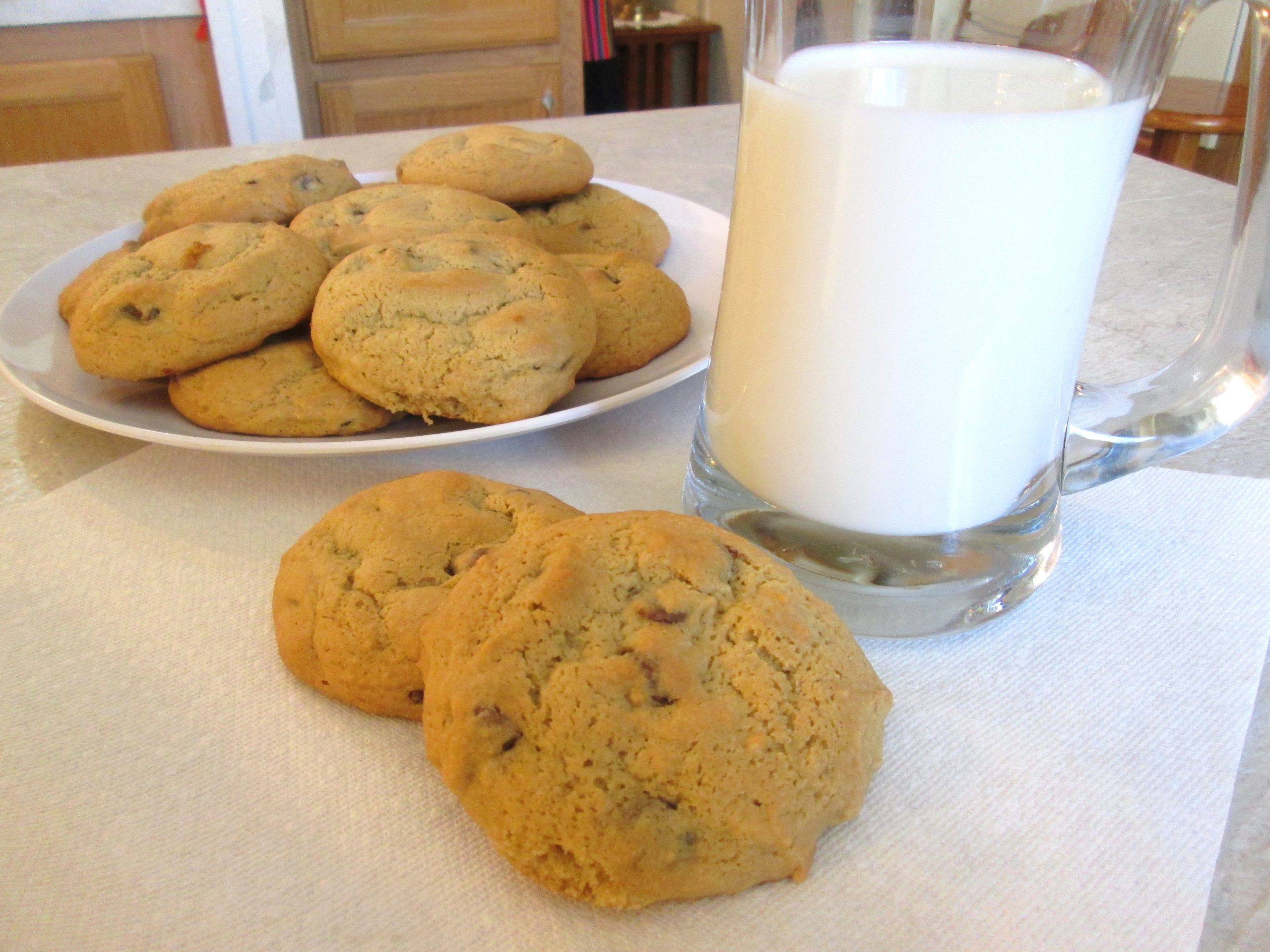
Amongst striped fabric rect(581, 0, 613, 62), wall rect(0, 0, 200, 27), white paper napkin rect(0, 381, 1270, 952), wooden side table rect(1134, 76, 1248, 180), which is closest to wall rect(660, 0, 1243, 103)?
wooden side table rect(1134, 76, 1248, 180)

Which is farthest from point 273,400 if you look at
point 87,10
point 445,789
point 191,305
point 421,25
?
point 421,25

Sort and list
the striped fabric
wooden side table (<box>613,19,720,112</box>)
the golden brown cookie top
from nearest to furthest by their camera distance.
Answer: the golden brown cookie top < the striped fabric < wooden side table (<box>613,19,720,112</box>)

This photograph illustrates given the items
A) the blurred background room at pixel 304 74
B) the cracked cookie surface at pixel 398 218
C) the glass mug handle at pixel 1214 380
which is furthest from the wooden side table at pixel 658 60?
the glass mug handle at pixel 1214 380

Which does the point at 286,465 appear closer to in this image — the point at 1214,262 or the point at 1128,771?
the point at 1128,771

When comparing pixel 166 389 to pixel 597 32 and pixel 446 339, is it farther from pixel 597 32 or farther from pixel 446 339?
pixel 597 32

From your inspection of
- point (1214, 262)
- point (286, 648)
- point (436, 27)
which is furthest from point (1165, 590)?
point (436, 27)

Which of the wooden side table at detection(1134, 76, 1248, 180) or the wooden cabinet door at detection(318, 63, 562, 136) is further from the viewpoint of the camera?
the wooden cabinet door at detection(318, 63, 562, 136)

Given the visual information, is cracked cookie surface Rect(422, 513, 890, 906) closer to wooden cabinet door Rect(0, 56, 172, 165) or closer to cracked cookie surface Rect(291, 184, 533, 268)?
cracked cookie surface Rect(291, 184, 533, 268)
